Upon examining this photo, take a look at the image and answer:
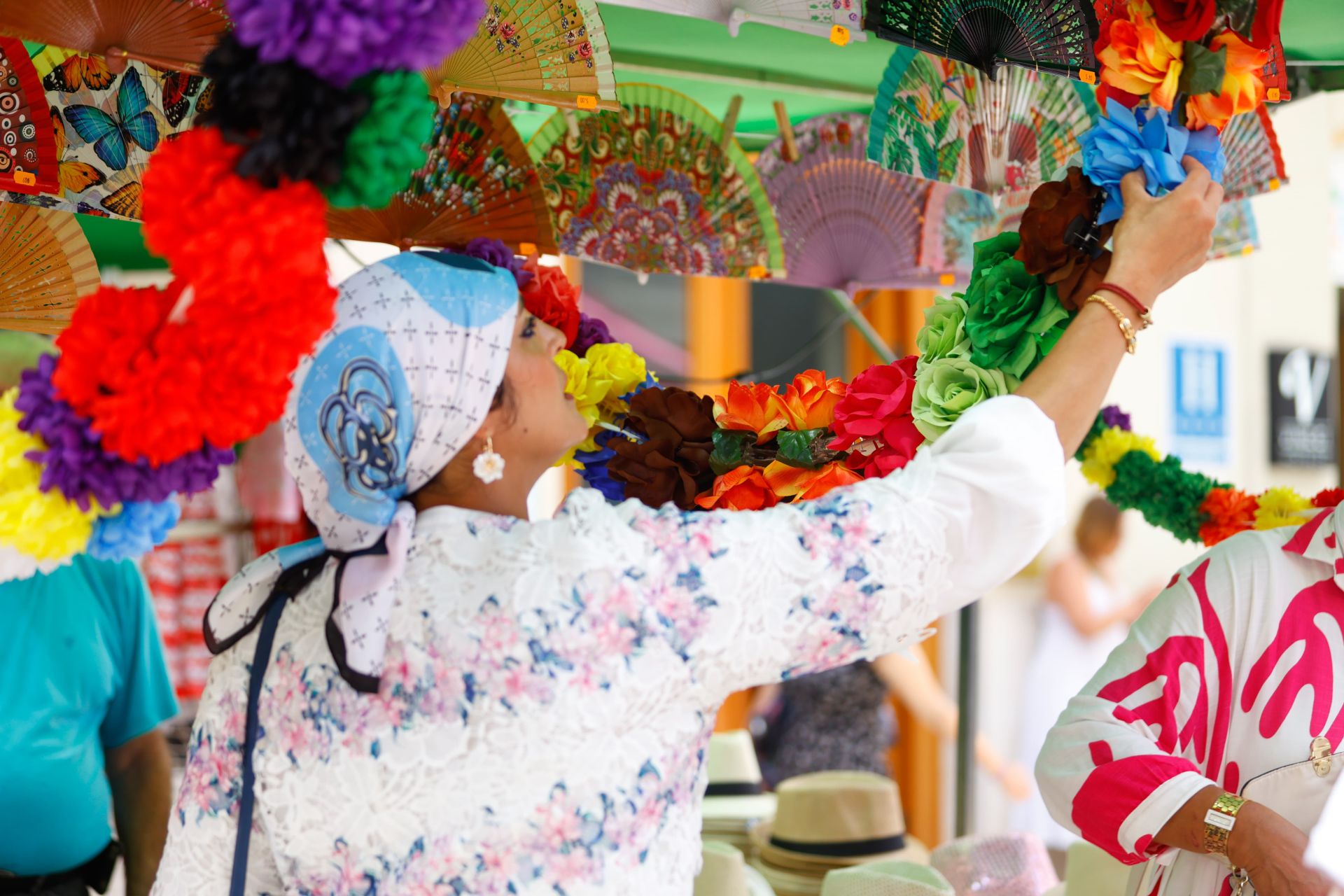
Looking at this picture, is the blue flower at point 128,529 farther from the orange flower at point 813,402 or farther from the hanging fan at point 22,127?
the hanging fan at point 22,127

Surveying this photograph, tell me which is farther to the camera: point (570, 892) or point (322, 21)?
point (570, 892)

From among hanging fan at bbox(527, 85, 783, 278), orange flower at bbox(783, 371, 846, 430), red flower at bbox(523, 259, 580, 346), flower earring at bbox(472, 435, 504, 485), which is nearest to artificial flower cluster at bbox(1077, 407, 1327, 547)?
hanging fan at bbox(527, 85, 783, 278)

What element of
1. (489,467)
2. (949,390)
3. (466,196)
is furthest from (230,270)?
(466,196)

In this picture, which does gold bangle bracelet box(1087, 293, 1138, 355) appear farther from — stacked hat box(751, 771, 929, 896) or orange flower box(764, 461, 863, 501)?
stacked hat box(751, 771, 929, 896)

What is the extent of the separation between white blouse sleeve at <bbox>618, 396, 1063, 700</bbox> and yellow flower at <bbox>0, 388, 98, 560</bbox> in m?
0.52

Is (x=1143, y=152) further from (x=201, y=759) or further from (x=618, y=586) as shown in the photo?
(x=201, y=759)

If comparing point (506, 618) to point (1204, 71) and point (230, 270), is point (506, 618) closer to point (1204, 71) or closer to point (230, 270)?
point (230, 270)

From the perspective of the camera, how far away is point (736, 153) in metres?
2.88

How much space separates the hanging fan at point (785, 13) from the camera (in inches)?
78.6

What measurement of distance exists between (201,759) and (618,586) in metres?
0.51

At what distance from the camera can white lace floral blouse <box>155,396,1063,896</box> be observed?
3.88 feet

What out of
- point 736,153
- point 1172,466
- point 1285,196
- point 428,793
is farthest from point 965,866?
point 1285,196

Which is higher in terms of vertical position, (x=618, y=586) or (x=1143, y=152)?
(x=1143, y=152)

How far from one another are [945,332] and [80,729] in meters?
1.76
